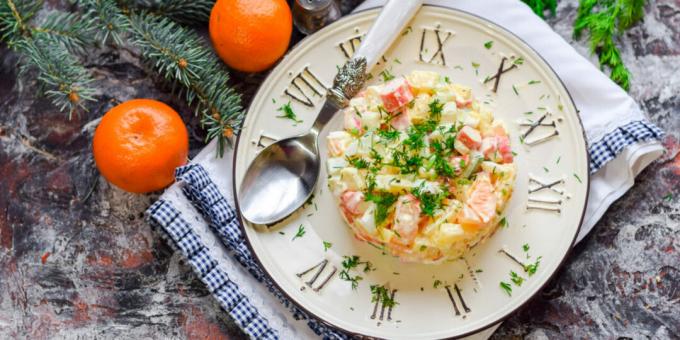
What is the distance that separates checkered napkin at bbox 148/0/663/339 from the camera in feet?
10.7

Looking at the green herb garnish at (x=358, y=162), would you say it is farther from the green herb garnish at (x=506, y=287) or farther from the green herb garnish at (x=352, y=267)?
the green herb garnish at (x=506, y=287)

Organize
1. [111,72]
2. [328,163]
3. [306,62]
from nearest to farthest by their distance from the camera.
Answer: [328,163] → [306,62] → [111,72]

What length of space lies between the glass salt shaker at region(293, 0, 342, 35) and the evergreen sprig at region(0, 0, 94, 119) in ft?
3.25

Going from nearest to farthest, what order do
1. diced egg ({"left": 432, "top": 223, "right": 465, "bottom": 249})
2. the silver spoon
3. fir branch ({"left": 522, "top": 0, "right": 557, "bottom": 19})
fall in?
diced egg ({"left": 432, "top": 223, "right": 465, "bottom": 249})
the silver spoon
fir branch ({"left": 522, "top": 0, "right": 557, "bottom": 19})

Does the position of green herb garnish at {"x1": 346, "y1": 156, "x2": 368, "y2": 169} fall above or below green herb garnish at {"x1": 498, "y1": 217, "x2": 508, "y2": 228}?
above

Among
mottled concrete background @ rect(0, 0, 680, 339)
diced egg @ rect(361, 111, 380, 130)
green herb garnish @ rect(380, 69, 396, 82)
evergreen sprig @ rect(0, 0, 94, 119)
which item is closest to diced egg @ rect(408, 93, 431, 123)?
diced egg @ rect(361, 111, 380, 130)

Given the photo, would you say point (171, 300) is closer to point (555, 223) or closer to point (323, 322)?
point (323, 322)

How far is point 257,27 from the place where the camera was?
10.4 feet

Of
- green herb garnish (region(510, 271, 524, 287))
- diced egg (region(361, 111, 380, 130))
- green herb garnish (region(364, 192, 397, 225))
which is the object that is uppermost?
diced egg (region(361, 111, 380, 130))

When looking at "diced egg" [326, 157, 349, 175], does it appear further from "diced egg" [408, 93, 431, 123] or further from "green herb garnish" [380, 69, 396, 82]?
"green herb garnish" [380, 69, 396, 82]

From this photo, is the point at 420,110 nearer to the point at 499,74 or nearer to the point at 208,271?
the point at 499,74

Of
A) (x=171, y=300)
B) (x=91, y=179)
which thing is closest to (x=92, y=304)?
(x=171, y=300)

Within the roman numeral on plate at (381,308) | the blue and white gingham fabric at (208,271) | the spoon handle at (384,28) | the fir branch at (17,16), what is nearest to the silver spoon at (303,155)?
the spoon handle at (384,28)

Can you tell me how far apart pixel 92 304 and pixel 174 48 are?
51.1 inches
